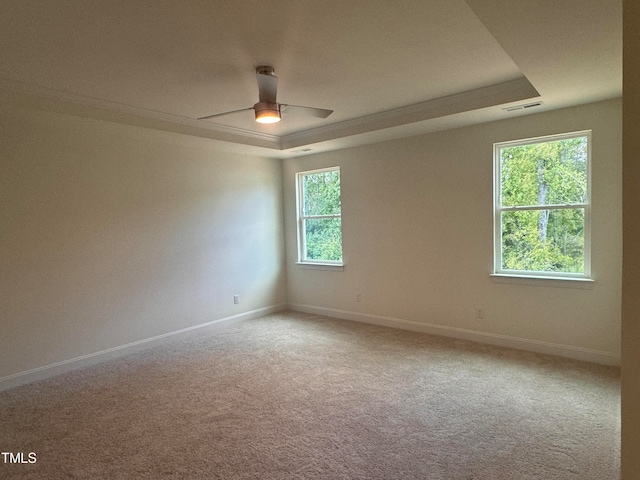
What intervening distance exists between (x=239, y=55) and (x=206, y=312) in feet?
11.0

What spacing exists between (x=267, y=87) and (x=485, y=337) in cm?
342

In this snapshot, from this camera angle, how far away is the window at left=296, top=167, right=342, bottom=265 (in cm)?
548

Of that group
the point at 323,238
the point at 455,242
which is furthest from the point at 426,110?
the point at 323,238

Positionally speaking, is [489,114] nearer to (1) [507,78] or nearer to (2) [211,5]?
(1) [507,78]

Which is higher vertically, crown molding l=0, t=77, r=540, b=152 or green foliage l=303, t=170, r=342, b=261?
crown molding l=0, t=77, r=540, b=152

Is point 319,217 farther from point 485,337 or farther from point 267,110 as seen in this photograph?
point 267,110

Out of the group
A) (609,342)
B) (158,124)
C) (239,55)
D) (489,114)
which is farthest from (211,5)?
(609,342)

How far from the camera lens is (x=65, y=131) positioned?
3674 mm

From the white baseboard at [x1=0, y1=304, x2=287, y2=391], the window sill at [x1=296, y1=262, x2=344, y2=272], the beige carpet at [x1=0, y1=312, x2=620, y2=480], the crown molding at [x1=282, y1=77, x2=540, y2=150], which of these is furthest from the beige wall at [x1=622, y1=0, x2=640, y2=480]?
the white baseboard at [x1=0, y1=304, x2=287, y2=391]

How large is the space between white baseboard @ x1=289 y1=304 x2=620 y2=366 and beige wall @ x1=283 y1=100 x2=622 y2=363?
0.03 metres

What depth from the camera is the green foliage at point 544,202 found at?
357 centimetres

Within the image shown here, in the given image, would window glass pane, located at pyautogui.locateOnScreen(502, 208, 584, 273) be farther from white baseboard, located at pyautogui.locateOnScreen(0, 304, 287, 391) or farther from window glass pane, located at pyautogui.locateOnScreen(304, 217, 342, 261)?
white baseboard, located at pyautogui.locateOnScreen(0, 304, 287, 391)

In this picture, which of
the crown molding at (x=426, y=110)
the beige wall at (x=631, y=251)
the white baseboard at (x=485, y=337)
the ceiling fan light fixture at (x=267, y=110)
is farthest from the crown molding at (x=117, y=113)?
the beige wall at (x=631, y=251)

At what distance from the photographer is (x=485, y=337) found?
4.12 m
